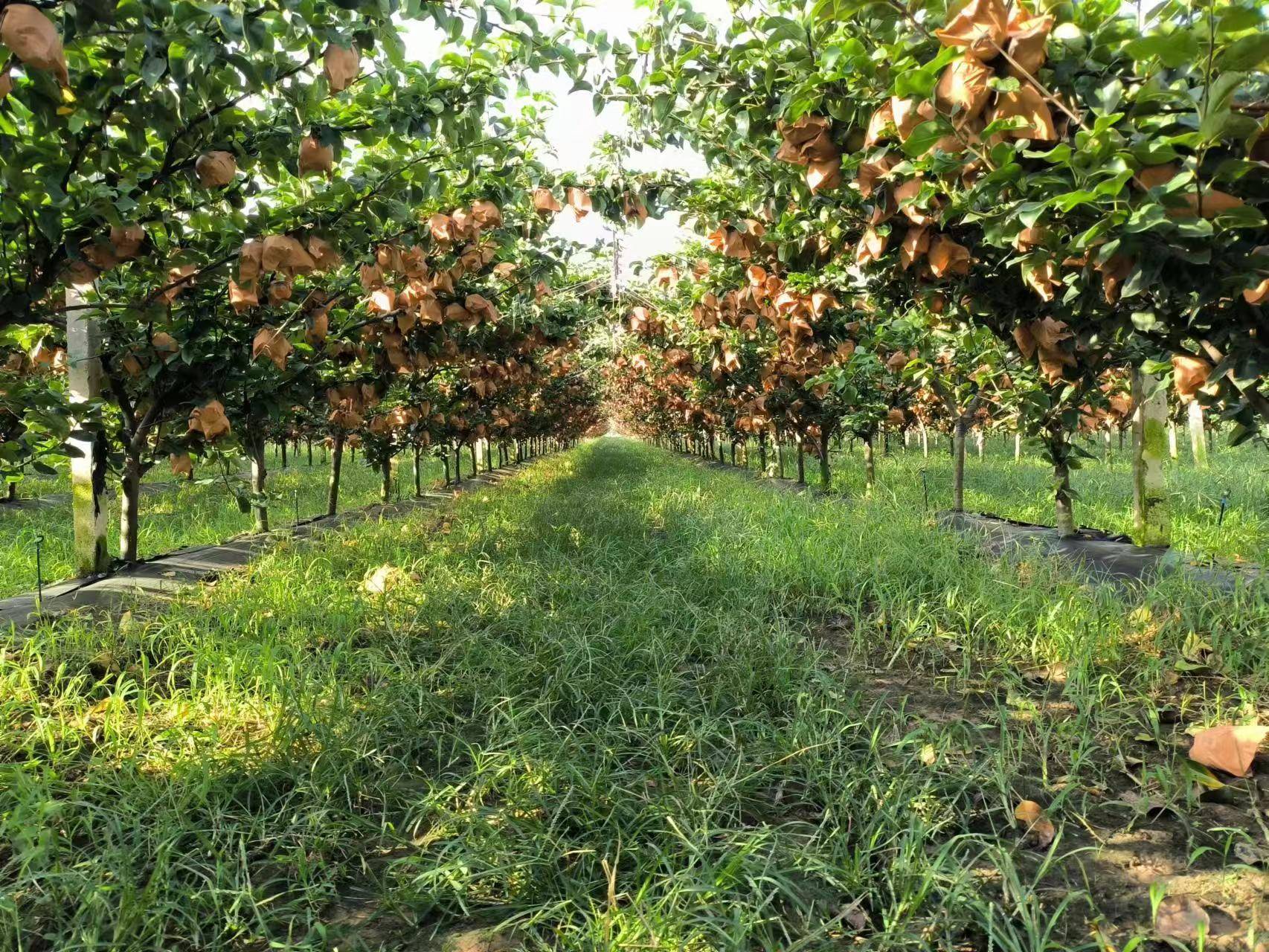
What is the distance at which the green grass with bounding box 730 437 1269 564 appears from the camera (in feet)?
17.0

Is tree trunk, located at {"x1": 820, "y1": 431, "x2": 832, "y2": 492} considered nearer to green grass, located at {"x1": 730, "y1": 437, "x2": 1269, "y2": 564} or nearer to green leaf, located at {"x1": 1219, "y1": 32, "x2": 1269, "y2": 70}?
green grass, located at {"x1": 730, "y1": 437, "x2": 1269, "y2": 564}

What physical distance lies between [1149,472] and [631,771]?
4192mm

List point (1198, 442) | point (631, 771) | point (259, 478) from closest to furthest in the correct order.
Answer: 1. point (631, 771)
2. point (259, 478)
3. point (1198, 442)

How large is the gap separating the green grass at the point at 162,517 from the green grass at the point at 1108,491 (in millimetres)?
6786

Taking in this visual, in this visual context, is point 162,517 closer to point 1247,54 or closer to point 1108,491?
point 1247,54

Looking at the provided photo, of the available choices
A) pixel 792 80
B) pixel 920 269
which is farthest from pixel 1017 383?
pixel 792 80

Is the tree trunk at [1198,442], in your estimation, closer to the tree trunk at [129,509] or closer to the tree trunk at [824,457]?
the tree trunk at [824,457]

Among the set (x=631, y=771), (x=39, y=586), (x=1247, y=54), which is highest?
(x=1247, y=54)

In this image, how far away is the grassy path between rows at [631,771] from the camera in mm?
1456

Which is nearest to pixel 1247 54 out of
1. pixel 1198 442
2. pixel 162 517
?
pixel 162 517

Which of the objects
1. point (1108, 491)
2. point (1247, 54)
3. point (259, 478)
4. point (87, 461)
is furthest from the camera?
point (1108, 491)

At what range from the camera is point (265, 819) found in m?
1.80

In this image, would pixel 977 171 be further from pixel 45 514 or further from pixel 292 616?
pixel 45 514

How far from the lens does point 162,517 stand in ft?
25.7
